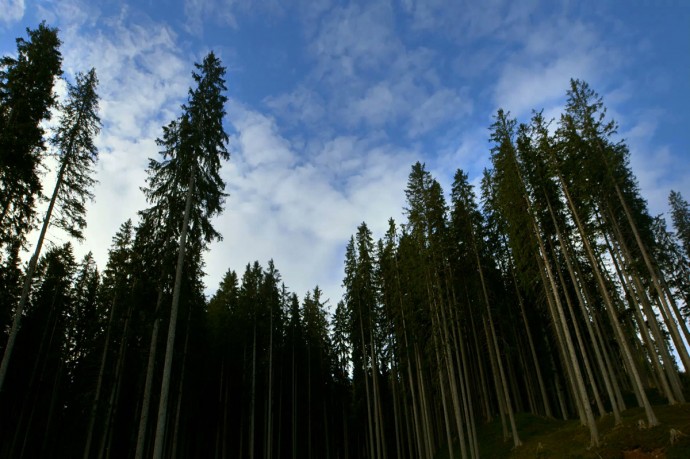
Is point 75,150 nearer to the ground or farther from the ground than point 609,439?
farther from the ground

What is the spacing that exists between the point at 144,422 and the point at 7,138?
41.0 ft

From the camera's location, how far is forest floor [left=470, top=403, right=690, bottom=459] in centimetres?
1338

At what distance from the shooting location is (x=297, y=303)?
39594 mm

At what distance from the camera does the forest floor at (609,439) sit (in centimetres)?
1338

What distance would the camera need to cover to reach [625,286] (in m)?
23.5

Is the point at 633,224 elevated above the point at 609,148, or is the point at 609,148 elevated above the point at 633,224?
the point at 609,148

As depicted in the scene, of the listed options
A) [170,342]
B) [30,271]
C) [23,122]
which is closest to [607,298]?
[170,342]

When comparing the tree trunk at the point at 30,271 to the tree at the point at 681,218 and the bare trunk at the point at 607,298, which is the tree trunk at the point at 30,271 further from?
the tree at the point at 681,218

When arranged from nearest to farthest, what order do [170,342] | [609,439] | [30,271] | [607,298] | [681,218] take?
[170,342], [30,271], [609,439], [607,298], [681,218]

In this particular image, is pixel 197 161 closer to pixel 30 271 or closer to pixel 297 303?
pixel 30 271

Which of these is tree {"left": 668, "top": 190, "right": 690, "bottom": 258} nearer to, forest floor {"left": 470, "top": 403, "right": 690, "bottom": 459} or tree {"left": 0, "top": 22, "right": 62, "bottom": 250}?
forest floor {"left": 470, "top": 403, "right": 690, "bottom": 459}

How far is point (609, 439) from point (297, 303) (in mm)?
28951

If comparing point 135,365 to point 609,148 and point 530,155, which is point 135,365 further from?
point 609,148

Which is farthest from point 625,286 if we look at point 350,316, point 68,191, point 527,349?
point 68,191
